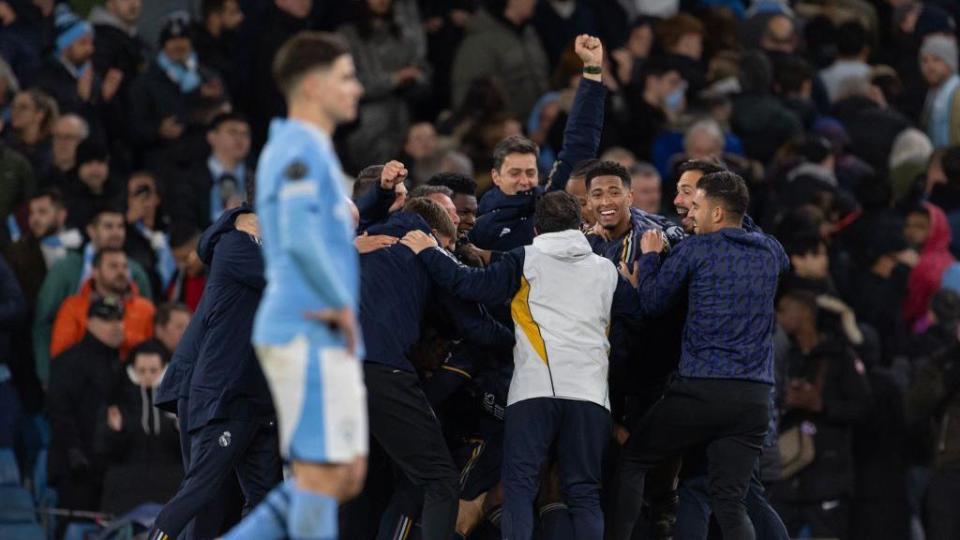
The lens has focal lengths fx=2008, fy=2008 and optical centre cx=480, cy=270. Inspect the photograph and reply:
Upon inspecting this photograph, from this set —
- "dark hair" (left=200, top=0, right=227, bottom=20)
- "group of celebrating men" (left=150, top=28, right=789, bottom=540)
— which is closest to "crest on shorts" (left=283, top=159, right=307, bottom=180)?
"group of celebrating men" (left=150, top=28, right=789, bottom=540)

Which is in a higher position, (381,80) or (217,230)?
(381,80)

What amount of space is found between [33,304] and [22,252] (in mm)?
402

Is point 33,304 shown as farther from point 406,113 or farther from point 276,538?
point 276,538

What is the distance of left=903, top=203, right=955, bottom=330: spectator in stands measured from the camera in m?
15.3

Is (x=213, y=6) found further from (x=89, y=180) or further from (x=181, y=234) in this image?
(x=181, y=234)

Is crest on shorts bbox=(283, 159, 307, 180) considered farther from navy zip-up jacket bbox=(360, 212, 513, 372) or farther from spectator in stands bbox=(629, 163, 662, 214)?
spectator in stands bbox=(629, 163, 662, 214)

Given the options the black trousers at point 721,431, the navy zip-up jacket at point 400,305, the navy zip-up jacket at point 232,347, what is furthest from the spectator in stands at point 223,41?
the black trousers at point 721,431

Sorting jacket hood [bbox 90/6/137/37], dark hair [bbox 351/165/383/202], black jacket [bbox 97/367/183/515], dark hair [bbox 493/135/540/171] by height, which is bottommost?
black jacket [bbox 97/367/183/515]

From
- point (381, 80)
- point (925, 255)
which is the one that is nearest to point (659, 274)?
point (925, 255)

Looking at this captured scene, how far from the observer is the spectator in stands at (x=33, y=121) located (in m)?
15.7

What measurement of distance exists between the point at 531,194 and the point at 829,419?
3.44 m

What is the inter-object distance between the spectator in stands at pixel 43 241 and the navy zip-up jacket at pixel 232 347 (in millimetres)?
4286

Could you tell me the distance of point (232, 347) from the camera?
10.4 metres

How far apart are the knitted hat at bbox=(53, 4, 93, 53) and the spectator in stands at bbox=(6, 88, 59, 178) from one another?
1123 millimetres
